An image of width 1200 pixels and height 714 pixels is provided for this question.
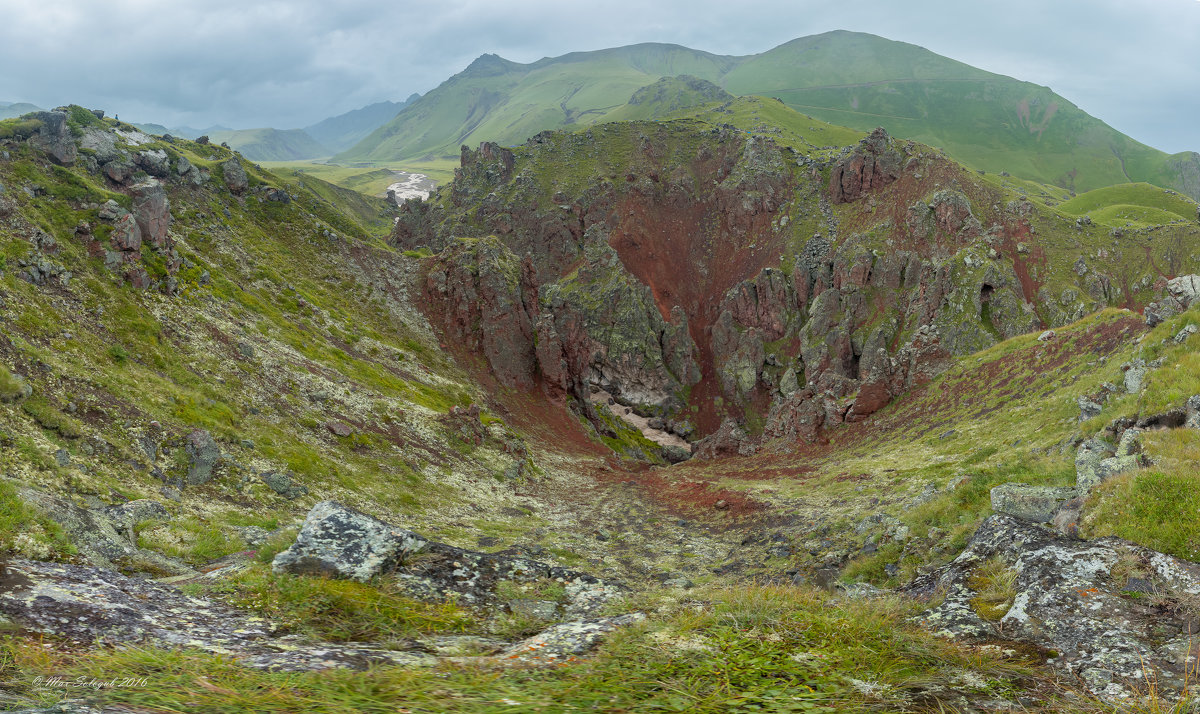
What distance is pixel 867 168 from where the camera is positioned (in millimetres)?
122625

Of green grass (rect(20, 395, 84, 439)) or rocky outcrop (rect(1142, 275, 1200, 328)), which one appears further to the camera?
rocky outcrop (rect(1142, 275, 1200, 328))

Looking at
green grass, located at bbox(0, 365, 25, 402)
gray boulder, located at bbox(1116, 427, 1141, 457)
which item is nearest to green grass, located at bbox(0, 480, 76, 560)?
green grass, located at bbox(0, 365, 25, 402)

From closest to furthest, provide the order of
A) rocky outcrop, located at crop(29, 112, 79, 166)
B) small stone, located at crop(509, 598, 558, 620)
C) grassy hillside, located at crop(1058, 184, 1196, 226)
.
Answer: small stone, located at crop(509, 598, 558, 620) < rocky outcrop, located at crop(29, 112, 79, 166) < grassy hillside, located at crop(1058, 184, 1196, 226)

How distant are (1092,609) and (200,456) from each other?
34.5m

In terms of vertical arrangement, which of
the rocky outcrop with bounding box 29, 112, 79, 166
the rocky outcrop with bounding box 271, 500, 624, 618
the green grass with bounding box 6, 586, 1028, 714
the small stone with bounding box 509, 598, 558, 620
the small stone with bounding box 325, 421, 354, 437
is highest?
the rocky outcrop with bounding box 29, 112, 79, 166

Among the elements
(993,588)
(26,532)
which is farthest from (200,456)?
(993,588)

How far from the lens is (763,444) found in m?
64.7

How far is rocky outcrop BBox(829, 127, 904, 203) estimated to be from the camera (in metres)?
121

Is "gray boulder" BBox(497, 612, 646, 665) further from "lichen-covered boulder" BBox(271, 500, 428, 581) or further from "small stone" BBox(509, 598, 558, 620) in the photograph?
"lichen-covered boulder" BBox(271, 500, 428, 581)

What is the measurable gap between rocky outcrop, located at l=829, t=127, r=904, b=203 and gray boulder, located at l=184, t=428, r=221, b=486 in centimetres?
13237

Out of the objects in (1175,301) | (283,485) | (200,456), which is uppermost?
(1175,301)

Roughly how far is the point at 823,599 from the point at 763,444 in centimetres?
5860

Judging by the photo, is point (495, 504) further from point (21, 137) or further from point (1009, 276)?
point (1009, 276)

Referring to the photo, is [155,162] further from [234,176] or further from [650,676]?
[650,676]
